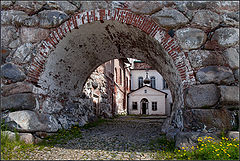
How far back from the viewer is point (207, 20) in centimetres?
416

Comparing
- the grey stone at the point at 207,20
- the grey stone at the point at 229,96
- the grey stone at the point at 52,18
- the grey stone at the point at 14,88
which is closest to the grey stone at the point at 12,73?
the grey stone at the point at 14,88

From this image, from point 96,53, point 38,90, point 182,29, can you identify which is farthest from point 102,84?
point 182,29

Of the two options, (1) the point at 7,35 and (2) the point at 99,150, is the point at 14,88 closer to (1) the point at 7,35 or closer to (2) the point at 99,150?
(1) the point at 7,35

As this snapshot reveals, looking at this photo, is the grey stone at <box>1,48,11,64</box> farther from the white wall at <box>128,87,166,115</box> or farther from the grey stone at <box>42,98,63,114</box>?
the white wall at <box>128,87,166,115</box>

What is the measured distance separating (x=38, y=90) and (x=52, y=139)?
1.11 meters

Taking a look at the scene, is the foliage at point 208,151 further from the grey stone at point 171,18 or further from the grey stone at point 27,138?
the grey stone at point 27,138

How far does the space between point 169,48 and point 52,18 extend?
259cm

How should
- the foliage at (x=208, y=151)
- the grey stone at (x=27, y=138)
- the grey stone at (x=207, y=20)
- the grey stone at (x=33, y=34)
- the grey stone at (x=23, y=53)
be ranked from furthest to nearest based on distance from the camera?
the grey stone at (x=33, y=34), the grey stone at (x=23, y=53), the grey stone at (x=207, y=20), the grey stone at (x=27, y=138), the foliage at (x=208, y=151)

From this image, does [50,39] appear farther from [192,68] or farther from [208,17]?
[208,17]

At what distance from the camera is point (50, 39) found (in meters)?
4.52

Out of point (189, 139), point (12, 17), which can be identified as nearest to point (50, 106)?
point (12, 17)

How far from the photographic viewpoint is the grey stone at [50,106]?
4.76m

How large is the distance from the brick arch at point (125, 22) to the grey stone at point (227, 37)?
73 centimetres

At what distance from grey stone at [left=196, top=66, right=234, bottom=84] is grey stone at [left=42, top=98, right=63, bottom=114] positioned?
133 inches
